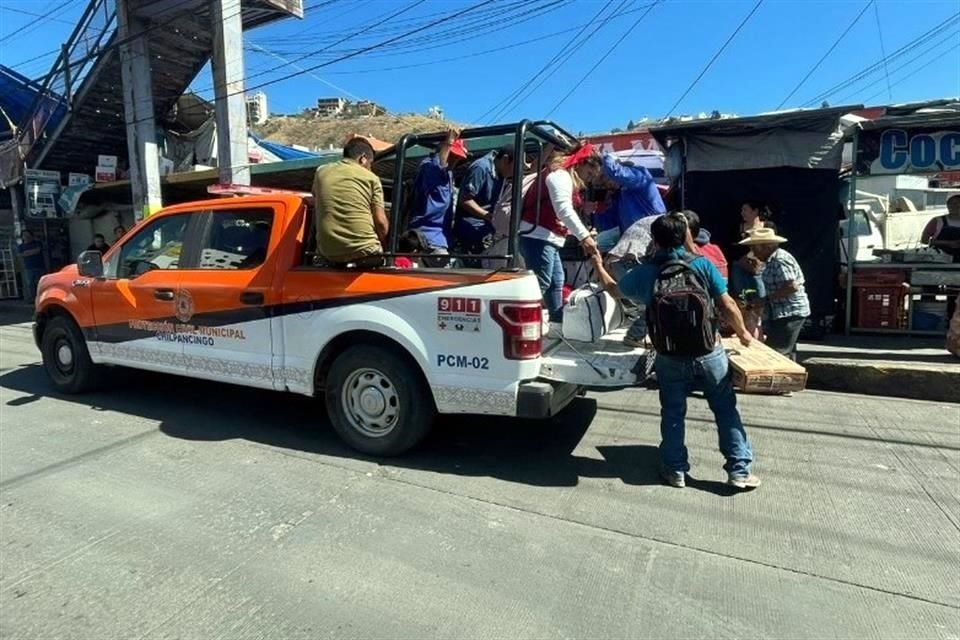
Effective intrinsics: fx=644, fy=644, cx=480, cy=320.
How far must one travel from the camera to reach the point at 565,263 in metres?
6.39

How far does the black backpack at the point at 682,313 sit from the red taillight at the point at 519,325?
0.71 m

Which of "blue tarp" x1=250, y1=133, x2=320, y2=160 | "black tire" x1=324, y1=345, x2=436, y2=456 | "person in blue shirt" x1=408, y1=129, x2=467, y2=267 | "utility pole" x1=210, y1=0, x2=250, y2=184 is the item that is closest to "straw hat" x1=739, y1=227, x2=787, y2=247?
"person in blue shirt" x1=408, y1=129, x2=467, y2=267

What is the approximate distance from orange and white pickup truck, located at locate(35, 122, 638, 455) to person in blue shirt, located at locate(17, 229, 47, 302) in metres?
13.2

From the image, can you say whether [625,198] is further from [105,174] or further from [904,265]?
[105,174]

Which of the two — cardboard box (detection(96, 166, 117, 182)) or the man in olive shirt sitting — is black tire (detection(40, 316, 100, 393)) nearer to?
the man in olive shirt sitting

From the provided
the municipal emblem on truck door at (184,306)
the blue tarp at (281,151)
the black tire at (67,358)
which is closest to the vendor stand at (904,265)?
the municipal emblem on truck door at (184,306)

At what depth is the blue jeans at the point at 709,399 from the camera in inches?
153

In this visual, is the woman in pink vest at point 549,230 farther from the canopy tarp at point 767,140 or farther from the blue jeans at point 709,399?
the canopy tarp at point 767,140

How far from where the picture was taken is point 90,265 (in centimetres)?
563

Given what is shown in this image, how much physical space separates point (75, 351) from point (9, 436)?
116 centimetres

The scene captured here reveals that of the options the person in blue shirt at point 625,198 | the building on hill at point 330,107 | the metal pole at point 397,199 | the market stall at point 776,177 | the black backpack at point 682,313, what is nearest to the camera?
the black backpack at point 682,313

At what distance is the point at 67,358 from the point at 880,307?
29.9 feet

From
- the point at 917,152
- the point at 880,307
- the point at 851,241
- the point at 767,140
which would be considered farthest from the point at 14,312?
the point at 917,152

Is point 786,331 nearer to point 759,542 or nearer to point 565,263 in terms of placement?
point 565,263
